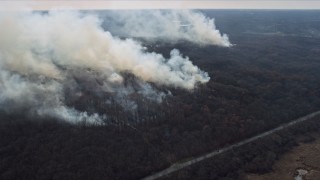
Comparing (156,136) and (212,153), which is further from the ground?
(156,136)

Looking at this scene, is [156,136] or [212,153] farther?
[156,136]

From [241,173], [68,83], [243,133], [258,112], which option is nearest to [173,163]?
[241,173]

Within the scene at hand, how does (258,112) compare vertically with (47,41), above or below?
below

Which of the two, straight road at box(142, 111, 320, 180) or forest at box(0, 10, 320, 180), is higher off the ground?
forest at box(0, 10, 320, 180)

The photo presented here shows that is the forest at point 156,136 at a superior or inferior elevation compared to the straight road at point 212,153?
superior

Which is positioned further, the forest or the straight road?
the straight road

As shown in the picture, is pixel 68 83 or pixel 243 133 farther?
pixel 68 83

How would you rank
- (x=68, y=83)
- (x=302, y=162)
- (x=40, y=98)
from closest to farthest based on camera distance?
(x=302, y=162)
(x=40, y=98)
(x=68, y=83)

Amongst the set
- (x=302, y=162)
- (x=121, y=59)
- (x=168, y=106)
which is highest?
(x=121, y=59)

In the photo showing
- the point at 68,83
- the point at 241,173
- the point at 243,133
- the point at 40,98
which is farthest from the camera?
the point at 68,83

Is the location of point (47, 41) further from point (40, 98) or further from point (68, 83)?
point (40, 98)

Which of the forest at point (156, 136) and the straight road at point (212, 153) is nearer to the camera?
the forest at point (156, 136)
